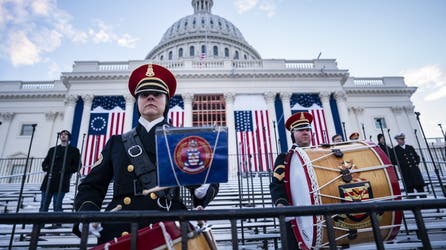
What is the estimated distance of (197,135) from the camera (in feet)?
4.50

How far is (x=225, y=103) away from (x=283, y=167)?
1908 centimetres

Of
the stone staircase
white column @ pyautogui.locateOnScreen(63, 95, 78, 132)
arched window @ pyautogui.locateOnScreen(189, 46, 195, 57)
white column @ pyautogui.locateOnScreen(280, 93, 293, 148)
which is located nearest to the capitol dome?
arched window @ pyautogui.locateOnScreen(189, 46, 195, 57)

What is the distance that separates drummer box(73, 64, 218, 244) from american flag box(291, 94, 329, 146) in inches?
735

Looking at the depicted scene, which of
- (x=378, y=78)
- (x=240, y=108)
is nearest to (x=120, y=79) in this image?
(x=240, y=108)

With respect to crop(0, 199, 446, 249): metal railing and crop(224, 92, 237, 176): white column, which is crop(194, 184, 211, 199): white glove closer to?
crop(0, 199, 446, 249): metal railing

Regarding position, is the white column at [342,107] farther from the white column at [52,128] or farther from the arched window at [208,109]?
the white column at [52,128]

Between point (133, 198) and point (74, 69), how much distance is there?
25264 millimetres

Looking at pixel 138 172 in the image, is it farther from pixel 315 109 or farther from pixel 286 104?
pixel 315 109

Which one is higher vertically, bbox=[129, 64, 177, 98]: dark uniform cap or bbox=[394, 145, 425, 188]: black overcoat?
bbox=[394, 145, 425, 188]: black overcoat

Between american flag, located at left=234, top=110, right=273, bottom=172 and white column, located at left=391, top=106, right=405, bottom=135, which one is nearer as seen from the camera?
american flag, located at left=234, top=110, right=273, bottom=172

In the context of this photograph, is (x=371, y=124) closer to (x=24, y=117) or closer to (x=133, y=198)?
(x=133, y=198)

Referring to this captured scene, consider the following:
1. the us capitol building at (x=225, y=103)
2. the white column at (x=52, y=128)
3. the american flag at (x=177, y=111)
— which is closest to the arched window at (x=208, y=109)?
the us capitol building at (x=225, y=103)

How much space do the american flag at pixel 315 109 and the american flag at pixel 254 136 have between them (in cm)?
329

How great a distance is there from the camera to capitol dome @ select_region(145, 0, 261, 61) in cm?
4688
